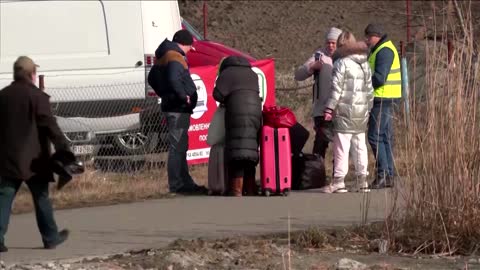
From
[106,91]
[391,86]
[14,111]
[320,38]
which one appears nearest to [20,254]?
[14,111]

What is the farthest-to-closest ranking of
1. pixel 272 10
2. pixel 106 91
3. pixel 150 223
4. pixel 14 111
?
pixel 272 10, pixel 106 91, pixel 150 223, pixel 14 111

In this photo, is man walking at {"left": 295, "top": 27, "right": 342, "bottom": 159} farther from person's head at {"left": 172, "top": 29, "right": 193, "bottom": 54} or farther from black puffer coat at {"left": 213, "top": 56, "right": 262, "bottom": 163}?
person's head at {"left": 172, "top": 29, "right": 193, "bottom": 54}

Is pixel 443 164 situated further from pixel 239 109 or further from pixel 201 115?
pixel 201 115

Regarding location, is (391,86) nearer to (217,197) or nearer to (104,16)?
(217,197)

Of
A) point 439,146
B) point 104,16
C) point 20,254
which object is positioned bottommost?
point 20,254

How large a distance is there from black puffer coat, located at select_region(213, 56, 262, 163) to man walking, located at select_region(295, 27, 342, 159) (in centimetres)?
74

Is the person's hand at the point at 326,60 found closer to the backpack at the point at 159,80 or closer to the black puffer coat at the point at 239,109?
the black puffer coat at the point at 239,109

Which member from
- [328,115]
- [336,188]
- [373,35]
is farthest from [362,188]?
[373,35]

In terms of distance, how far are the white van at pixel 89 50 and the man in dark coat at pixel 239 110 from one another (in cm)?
339

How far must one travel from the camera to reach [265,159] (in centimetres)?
1165

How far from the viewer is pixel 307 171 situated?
12141 mm

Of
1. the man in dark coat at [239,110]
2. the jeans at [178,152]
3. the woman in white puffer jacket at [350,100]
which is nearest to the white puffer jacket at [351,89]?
the woman in white puffer jacket at [350,100]

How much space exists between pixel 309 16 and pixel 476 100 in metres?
25.2

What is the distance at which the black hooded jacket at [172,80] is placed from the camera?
39.1 feet
